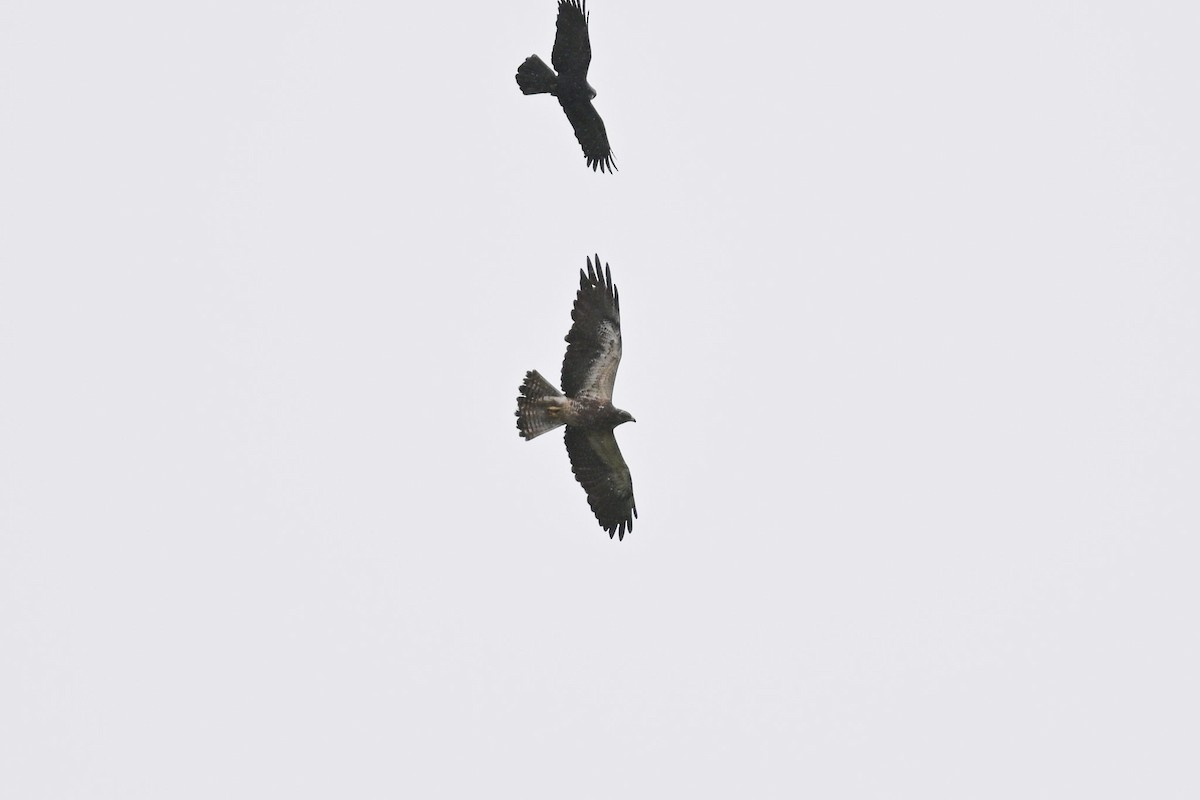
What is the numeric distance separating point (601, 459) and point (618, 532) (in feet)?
3.27

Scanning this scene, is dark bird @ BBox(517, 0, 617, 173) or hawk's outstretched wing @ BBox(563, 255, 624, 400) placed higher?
dark bird @ BBox(517, 0, 617, 173)

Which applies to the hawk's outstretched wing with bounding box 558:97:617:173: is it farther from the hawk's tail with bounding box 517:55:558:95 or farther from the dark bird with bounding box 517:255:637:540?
the dark bird with bounding box 517:255:637:540

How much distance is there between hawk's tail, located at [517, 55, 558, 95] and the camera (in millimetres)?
25656

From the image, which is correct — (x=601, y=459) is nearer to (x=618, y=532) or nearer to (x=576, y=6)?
(x=618, y=532)

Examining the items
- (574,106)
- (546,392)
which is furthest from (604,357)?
(574,106)

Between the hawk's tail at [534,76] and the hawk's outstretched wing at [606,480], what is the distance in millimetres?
4836

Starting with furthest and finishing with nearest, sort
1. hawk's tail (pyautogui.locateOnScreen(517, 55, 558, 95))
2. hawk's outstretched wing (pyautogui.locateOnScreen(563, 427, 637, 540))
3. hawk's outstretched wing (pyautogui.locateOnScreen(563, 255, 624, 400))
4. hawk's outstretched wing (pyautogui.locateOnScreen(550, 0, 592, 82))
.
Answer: hawk's tail (pyautogui.locateOnScreen(517, 55, 558, 95))
hawk's outstretched wing (pyautogui.locateOnScreen(550, 0, 592, 82))
hawk's outstretched wing (pyautogui.locateOnScreen(563, 427, 637, 540))
hawk's outstretched wing (pyautogui.locateOnScreen(563, 255, 624, 400))

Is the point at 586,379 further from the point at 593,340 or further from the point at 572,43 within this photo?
the point at 572,43

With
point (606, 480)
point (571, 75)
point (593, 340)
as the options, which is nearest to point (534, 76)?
point (571, 75)

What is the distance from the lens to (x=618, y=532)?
24.6 m

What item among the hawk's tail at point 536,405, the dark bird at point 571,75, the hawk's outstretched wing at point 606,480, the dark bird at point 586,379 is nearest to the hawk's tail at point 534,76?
the dark bird at point 571,75

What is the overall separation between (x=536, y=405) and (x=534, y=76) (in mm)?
4820

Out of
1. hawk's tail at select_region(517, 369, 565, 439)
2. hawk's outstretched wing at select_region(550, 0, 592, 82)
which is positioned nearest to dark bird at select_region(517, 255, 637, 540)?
hawk's tail at select_region(517, 369, 565, 439)

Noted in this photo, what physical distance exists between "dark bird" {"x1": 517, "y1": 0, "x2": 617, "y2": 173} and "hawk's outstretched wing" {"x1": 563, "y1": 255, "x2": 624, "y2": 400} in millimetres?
3528
